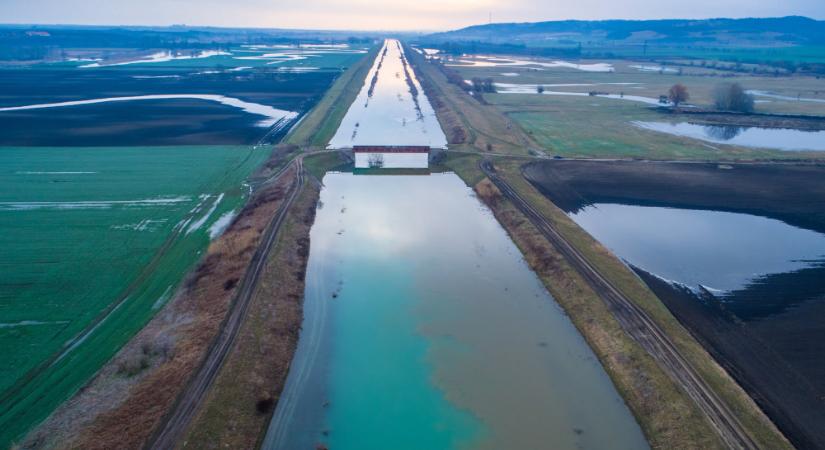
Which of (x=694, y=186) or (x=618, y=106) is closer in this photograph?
(x=694, y=186)

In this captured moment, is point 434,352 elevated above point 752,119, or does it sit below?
below

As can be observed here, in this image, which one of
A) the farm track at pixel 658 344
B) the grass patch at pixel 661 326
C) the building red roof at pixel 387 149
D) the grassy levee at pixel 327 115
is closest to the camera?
the farm track at pixel 658 344

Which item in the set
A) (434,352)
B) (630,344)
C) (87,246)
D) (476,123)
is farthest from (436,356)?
(476,123)

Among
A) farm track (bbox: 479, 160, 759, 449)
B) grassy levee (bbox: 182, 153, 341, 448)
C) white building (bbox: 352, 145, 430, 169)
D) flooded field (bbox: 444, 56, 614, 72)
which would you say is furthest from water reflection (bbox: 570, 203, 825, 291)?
flooded field (bbox: 444, 56, 614, 72)

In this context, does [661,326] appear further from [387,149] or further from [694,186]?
[387,149]

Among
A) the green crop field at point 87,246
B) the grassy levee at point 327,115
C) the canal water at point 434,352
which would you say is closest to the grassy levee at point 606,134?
the canal water at point 434,352

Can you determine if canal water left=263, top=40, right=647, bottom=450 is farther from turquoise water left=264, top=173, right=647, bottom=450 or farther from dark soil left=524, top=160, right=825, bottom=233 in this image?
dark soil left=524, top=160, right=825, bottom=233

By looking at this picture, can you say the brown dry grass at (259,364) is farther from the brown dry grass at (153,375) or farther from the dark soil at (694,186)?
the dark soil at (694,186)
